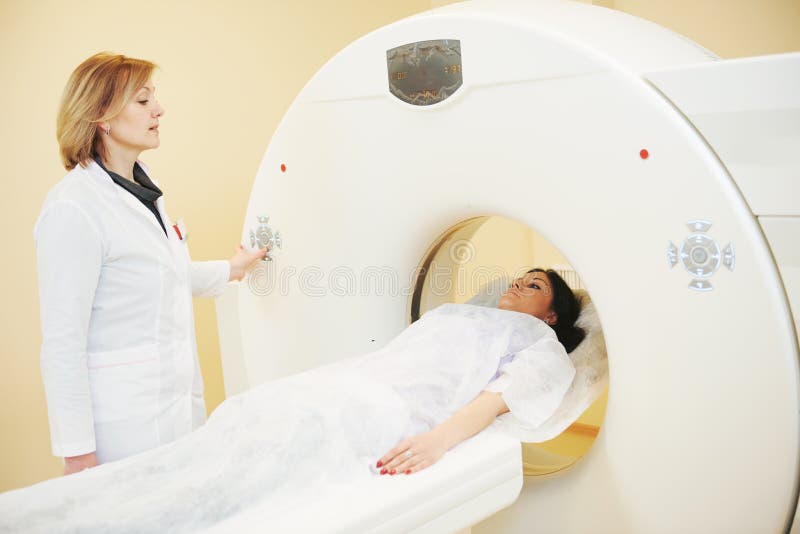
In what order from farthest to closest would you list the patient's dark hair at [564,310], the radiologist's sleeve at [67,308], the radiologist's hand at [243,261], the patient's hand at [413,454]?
the radiologist's hand at [243,261] → the patient's dark hair at [564,310] → the radiologist's sleeve at [67,308] → the patient's hand at [413,454]

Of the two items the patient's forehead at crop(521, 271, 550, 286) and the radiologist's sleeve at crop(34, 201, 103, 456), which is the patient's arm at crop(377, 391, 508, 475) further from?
→ the radiologist's sleeve at crop(34, 201, 103, 456)

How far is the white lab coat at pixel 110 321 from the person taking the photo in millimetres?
1463

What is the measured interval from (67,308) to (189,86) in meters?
1.32

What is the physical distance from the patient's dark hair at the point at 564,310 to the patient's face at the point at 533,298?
0.04 ft

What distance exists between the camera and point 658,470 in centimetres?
140

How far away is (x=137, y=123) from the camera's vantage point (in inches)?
62.2

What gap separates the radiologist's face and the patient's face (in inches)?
34.6

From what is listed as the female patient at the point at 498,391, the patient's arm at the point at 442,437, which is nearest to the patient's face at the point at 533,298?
the female patient at the point at 498,391

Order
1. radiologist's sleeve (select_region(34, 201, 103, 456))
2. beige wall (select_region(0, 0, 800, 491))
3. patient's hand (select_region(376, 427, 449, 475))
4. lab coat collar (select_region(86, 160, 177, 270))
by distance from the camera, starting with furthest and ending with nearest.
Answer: beige wall (select_region(0, 0, 800, 491)), lab coat collar (select_region(86, 160, 177, 270)), radiologist's sleeve (select_region(34, 201, 103, 456)), patient's hand (select_region(376, 427, 449, 475))

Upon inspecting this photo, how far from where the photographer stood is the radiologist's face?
5.16ft

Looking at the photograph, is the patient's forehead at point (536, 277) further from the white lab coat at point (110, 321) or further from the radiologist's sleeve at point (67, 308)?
the radiologist's sleeve at point (67, 308)

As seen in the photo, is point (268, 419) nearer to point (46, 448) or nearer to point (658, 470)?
point (658, 470)

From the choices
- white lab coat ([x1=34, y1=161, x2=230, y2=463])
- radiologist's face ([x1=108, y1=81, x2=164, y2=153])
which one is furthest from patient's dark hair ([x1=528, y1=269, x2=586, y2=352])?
radiologist's face ([x1=108, y1=81, x2=164, y2=153])

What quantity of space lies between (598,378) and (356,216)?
0.63 m
